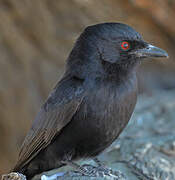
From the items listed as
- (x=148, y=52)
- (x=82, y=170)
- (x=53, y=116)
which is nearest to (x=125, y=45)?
(x=148, y=52)

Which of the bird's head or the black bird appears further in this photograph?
the bird's head

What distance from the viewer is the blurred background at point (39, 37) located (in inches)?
327

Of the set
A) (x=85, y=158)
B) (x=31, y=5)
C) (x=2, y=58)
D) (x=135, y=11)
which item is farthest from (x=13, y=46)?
(x=85, y=158)

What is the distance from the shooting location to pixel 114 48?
17.4ft

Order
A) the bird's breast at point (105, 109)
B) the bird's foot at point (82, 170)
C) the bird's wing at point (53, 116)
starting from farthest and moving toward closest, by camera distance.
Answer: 1. the bird's foot at point (82, 170)
2. the bird's wing at point (53, 116)
3. the bird's breast at point (105, 109)

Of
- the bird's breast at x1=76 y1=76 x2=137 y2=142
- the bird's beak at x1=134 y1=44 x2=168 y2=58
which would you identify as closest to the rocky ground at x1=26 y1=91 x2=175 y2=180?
the bird's breast at x1=76 y1=76 x2=137 y2=142

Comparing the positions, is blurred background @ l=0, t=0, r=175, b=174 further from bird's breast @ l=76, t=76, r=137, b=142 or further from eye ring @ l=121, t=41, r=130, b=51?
bird's breast @ l=76, t=76, r=137, b=142

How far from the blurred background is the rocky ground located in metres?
1.94

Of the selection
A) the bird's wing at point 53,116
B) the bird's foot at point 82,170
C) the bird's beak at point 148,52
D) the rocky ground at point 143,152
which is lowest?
the rocky ground at point 143,152

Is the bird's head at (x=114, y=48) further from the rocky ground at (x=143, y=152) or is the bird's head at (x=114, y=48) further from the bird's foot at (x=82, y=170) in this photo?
the rocky ground at (x=143, y=152)

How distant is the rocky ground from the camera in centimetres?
554

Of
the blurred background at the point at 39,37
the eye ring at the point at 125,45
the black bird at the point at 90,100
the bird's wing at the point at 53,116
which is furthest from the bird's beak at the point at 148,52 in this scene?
the blurred background at the point at 39,37

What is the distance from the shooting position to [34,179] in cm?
614

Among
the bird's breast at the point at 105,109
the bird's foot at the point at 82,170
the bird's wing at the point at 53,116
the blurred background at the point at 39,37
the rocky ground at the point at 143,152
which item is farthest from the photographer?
the blurred background at the point at 39,37
